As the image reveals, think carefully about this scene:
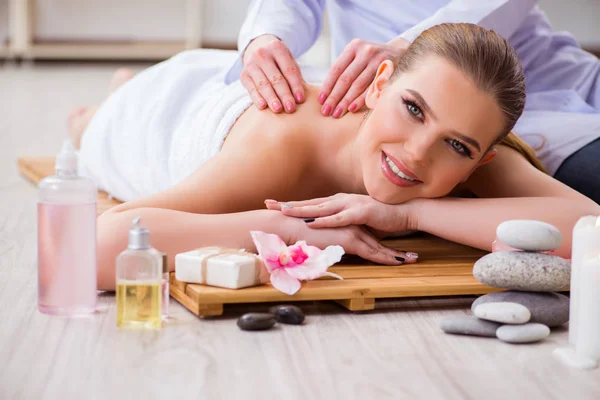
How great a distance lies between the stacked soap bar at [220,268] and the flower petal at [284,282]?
1.1 inches

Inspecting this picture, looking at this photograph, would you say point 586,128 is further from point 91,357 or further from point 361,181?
point 91,357

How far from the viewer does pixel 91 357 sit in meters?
1.38

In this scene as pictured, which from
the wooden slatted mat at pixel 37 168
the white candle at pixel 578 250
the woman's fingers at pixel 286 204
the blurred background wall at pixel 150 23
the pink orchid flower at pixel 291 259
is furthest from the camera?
the blurred background wall at pixel 150 23

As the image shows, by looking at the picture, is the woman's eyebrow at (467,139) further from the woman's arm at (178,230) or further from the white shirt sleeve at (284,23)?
the white shirt sleeve at (284,23)

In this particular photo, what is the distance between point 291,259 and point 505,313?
0.39 m

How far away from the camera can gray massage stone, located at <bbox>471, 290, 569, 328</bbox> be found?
60.4 inches

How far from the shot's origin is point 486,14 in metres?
2.43

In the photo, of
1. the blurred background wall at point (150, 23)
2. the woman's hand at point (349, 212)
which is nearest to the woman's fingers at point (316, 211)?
the woman's hand at point (349, 212)

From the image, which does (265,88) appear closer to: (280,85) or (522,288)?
(280,85)

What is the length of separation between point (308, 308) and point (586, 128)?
114 centimetres

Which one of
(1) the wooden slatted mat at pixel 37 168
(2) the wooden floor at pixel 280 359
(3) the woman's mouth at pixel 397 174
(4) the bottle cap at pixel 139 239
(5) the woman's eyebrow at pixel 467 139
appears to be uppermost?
(5) the woman's eyebrow at pixel 467 139

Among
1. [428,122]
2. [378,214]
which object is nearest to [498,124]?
[428,122]

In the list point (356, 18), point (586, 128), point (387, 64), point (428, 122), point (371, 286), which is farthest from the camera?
point (356, 18)

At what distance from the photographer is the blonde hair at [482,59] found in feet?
5.72
